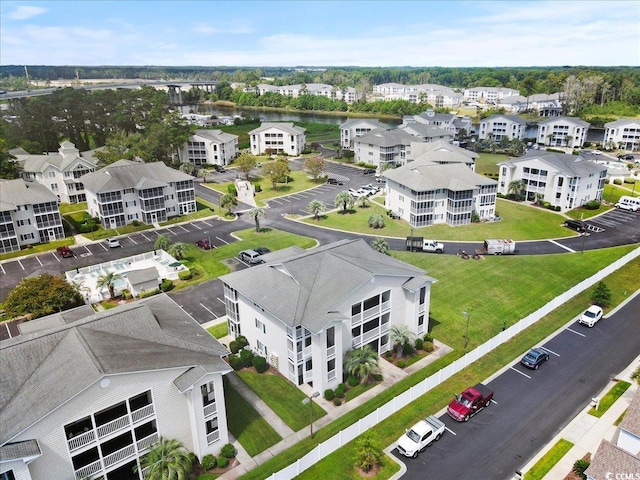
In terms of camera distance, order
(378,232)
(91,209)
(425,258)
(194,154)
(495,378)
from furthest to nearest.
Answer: (194,154) → (91,209) → (378,232) → (425,258) → (495,378)

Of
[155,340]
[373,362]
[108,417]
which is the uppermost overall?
[155,340]

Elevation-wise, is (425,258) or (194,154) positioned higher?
(194,154)

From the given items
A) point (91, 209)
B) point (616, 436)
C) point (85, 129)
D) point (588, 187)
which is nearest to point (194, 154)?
point (85, 129)

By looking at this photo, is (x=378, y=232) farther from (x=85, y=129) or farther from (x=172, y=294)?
(x=85, y=129)

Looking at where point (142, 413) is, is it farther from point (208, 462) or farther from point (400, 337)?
point (400, 337)

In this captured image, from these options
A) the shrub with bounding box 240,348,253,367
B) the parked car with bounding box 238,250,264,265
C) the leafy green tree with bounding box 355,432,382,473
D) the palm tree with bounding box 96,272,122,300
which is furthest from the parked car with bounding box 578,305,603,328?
the palm tree with bounding box 96,272,122,300

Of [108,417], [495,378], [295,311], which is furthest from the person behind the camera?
[495,378]

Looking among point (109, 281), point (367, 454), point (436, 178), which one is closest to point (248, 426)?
point (367, 454)

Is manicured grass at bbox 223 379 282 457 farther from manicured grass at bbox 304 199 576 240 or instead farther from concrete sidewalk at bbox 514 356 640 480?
manicured grass at bbox 304 199 576 240

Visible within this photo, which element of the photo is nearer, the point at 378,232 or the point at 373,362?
the point at 373,362
